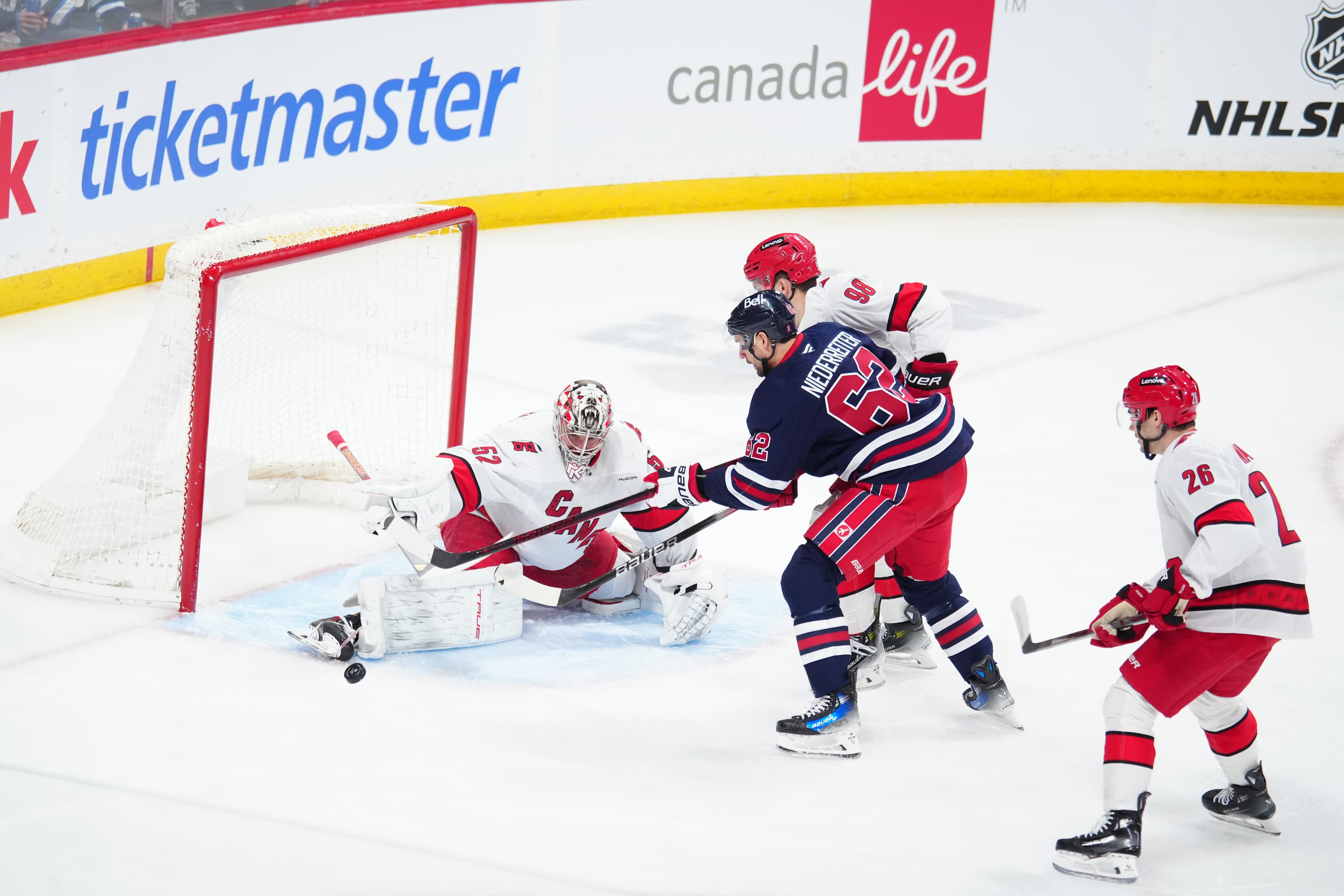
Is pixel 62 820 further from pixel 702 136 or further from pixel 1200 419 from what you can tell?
pixel 702 136

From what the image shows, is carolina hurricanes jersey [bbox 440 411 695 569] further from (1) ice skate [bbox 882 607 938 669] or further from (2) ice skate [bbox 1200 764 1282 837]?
(2) ice skate [bbox 1200 764 1282 837]

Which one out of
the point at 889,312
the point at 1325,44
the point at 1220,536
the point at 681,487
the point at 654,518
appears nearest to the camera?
the point at 1220,536

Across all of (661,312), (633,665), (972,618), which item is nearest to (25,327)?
(661,312)

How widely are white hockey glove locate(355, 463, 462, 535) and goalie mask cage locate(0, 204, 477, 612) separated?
1.88 ft

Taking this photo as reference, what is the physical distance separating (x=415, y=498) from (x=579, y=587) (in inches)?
19.7

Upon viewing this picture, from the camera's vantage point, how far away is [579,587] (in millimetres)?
3797

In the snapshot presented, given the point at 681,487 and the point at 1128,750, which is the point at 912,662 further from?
the point at 1128,750

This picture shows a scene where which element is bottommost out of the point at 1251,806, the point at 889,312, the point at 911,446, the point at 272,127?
the point at 1251,806

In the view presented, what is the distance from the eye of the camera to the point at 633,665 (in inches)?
149

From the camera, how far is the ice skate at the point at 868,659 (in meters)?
3.75

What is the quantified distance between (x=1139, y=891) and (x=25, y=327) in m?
4.91

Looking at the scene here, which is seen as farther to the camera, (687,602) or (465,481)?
(687,602)

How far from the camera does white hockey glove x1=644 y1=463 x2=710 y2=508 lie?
344cm

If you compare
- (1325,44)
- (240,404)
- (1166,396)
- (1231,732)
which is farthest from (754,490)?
(1325,44)
